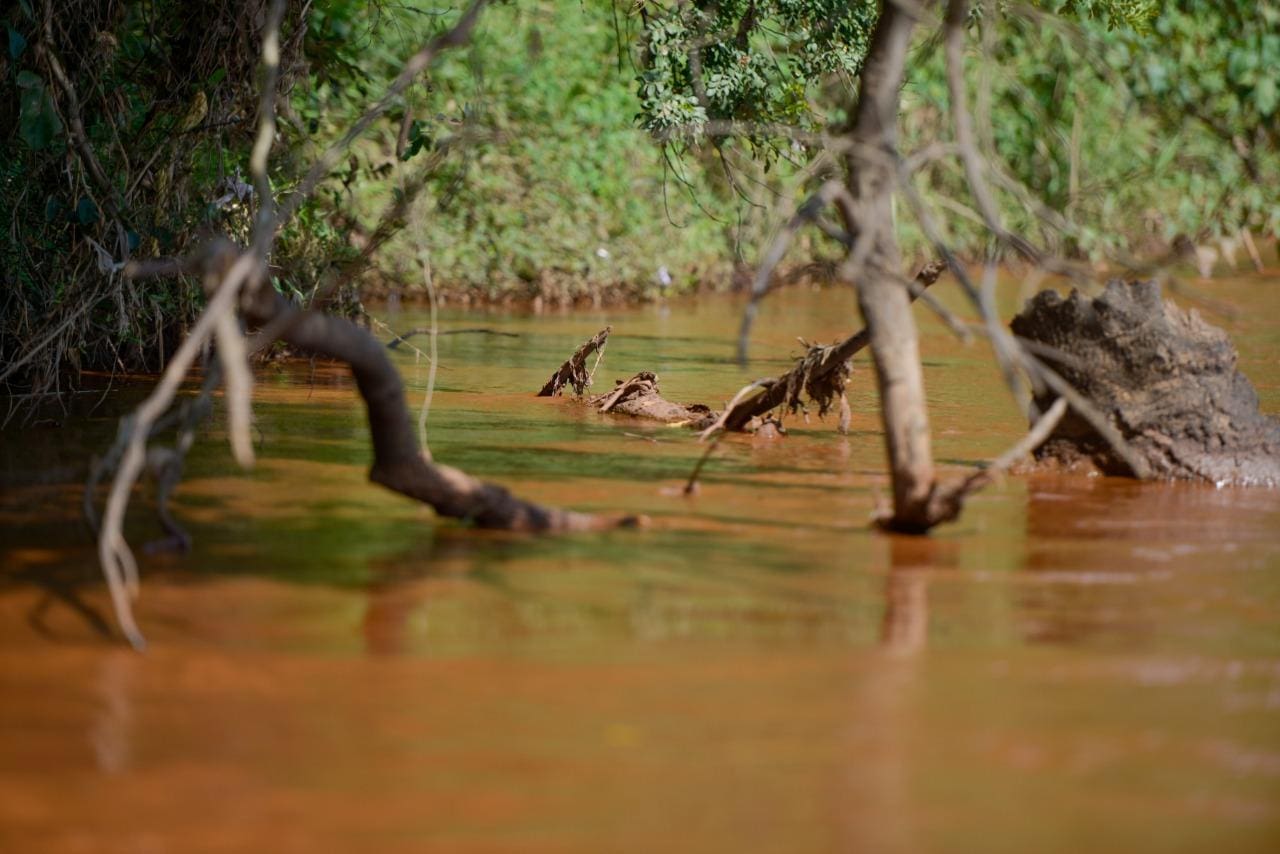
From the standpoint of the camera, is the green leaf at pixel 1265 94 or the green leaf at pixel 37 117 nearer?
the green leaf at pixel 37 117

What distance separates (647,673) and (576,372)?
4821 millimetres

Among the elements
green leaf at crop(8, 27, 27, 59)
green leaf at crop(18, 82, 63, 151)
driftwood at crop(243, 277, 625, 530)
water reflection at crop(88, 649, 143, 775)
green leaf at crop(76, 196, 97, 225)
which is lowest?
water reflection at crop(88, 649, 143, 775)

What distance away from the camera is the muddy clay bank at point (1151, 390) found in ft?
20.6

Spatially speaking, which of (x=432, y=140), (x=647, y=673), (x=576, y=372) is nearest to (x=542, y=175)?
(x=432, y=140)

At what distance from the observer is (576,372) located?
8.30 metres

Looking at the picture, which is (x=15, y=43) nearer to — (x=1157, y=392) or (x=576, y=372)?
(x=576, y=372)

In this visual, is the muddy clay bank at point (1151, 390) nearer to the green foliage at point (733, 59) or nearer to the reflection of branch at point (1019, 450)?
the green foliage at point (733, 59)

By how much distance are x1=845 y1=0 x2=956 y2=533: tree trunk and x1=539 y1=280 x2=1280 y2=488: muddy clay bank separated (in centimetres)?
162

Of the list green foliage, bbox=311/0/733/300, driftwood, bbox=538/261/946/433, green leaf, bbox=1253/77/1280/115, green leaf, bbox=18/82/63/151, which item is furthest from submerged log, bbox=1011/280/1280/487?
green leaf, bbox=1253/77/1280/115

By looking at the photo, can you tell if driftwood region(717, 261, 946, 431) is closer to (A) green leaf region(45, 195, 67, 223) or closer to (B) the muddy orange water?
(B) the muddy orange water

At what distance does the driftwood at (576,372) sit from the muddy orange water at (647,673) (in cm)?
219

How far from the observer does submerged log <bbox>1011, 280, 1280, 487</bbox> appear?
6.26m

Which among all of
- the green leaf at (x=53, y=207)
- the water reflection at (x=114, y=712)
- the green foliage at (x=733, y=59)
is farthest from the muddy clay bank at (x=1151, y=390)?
the water reflection at (x=114, y=712)

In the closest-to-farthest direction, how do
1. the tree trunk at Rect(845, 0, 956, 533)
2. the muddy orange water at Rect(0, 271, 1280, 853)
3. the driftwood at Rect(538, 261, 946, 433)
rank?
the muddy orange water at Rect(0, 271, 1280, 853) → the tree trunk at Rect(845, 0, 956, 533) → the driftwood at Rect(538, 261, 946, 433)
